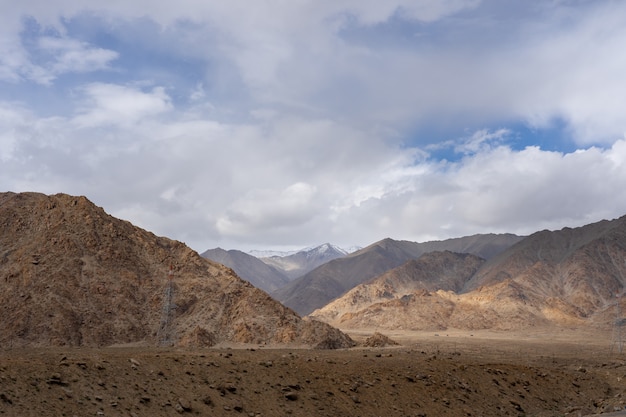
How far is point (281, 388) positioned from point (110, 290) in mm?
42645

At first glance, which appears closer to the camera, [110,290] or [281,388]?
[281,388]

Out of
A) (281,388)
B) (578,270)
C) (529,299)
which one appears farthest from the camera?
(578,270)

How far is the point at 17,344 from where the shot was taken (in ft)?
171

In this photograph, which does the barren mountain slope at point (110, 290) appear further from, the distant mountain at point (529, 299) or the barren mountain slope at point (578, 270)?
the barren mountain slope at point (578, 270)

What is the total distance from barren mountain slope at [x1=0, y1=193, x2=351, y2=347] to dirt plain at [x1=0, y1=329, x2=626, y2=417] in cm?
2923

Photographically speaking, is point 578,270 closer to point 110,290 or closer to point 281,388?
point 110,290

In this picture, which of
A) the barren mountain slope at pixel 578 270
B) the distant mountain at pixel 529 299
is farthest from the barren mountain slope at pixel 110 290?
the barren mountain slope at pixel 578 270

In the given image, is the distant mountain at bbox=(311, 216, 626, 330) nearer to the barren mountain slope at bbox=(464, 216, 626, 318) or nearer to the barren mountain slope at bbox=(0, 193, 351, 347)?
the barren mountain slope at bbox=(464, 216, 626, 318)

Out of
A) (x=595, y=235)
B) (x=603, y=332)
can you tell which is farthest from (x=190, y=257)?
(x=595, y=235)

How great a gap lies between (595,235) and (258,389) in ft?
665

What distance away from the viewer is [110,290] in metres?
62.6

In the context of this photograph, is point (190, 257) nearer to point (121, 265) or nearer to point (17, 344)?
Answer: point (121, 265)

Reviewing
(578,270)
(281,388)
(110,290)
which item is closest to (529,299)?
(578,270)

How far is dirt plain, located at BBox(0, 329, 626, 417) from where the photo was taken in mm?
20219
